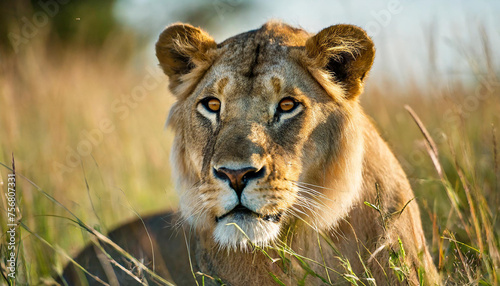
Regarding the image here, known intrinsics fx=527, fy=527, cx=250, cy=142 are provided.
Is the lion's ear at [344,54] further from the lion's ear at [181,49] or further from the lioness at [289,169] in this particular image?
the lion's ear at [181,49]

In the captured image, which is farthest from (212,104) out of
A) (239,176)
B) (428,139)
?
(428,139)

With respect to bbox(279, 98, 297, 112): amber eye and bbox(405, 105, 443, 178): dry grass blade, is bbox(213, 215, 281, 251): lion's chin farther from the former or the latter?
bbox(405, 105, 443, 178): dry grass blade

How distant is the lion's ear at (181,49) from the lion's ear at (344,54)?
2.75 ft

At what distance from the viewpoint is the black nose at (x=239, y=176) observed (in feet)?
9.86

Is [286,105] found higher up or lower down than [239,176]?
higher up

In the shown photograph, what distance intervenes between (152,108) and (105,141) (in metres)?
3.22

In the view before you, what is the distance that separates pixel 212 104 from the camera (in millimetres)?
3754

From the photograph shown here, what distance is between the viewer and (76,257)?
15.7 feet

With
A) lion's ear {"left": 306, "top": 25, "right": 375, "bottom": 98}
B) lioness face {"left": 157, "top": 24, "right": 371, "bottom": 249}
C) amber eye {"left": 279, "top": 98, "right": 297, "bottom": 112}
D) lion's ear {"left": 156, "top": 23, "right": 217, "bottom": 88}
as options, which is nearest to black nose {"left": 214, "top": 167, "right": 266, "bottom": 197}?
lioness face {"left": 157, "top": 24, "right": 371, "bottom": 249}

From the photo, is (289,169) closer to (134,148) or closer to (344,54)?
(344,54)

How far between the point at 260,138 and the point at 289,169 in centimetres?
26

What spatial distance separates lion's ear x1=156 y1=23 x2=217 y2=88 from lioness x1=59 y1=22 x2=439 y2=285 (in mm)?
17

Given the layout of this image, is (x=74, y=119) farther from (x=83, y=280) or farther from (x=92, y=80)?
(x=83, y=280)

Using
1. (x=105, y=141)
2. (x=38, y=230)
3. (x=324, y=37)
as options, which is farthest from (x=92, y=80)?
(x=324, y=37)
